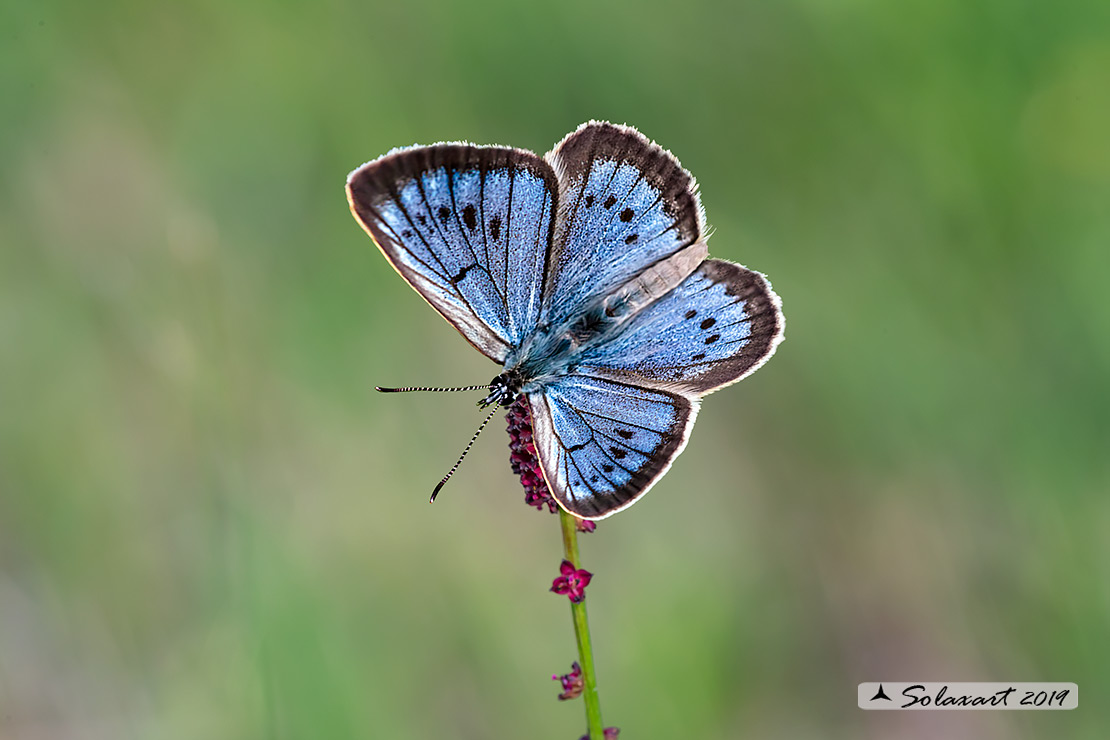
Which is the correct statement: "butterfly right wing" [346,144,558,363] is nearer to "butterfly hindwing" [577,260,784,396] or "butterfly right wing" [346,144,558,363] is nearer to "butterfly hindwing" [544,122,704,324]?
"butterfly hindwing" [544,122,704,324]

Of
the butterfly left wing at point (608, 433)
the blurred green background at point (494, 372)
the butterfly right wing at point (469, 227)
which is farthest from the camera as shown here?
the blurred green background at point (494, 372)

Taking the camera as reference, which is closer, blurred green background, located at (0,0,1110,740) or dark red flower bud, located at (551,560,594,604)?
dark red flower bud, located at (551,560,594,604)

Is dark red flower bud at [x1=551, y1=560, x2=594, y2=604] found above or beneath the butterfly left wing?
beneath

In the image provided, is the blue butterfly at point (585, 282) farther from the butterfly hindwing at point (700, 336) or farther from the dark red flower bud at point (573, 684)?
the dark red flower bud at point (573, 684)

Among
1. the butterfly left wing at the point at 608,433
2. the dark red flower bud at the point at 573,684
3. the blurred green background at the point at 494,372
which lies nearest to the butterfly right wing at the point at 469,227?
the butterfly left wing at the point at 608,433

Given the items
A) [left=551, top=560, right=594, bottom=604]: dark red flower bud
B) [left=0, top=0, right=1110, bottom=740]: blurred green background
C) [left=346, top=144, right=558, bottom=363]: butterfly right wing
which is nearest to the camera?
[left=551, top=560, right=594, bottom=604]: dark red flower bud

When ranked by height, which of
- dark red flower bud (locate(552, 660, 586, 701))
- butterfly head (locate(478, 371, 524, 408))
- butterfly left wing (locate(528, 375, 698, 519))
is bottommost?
dark red flower bud (locate(552, 660, 586, 701))

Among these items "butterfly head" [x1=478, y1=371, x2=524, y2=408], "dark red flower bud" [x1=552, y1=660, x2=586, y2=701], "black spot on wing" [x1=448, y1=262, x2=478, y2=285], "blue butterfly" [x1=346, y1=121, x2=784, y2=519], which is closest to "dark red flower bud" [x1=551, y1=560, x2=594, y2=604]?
"dark red flower bud" [x1=552, y1=660, x2=586, y2=701]
